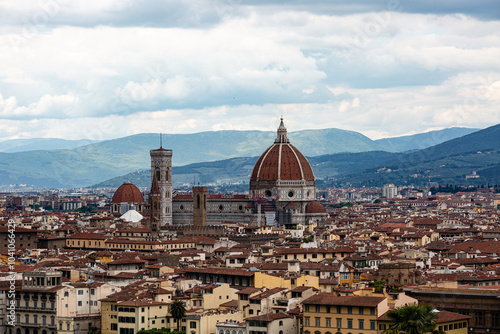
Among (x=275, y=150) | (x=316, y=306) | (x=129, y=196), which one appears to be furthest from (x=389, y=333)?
(x=129, y=196)

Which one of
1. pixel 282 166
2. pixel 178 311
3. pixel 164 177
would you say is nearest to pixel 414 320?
pixel 178 311

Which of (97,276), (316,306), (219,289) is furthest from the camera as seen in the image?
(97,276)

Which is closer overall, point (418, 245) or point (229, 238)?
point (418, 245)

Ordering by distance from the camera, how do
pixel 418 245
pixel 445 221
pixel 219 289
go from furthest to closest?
pixel 445 221
pixel 418 245
pixel 219 289

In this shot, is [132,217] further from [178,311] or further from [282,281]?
[178,311]

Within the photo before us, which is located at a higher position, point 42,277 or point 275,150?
point 275,150

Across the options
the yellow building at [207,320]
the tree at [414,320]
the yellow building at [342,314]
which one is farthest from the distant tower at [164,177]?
the tree at [414,320]

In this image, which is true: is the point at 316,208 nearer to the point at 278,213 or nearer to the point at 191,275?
the point at 278,213
